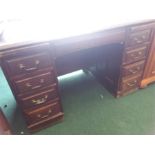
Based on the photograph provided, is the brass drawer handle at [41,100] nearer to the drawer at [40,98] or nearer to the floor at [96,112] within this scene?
the drawer at [40,98]

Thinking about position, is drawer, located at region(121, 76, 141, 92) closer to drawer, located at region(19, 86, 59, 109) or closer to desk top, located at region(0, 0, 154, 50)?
desk top, located at region(0, 0, 154, 50)

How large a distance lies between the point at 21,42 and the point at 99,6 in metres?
1.12

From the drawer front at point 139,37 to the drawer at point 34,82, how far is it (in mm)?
730

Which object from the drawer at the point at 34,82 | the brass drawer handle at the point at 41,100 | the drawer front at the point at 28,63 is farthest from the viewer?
the brass drawer handle at the point at 41,100

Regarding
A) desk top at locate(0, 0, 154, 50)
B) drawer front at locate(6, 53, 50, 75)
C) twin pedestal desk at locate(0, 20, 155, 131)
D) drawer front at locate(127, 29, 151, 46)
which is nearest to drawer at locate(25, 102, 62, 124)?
twin pedestal desk at locate(0, 20, 155, 131)

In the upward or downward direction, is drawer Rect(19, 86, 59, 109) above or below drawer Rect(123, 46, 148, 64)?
below

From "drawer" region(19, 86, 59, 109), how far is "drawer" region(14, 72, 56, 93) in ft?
0.20

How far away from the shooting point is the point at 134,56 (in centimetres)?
145

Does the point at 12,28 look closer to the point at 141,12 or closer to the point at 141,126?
the point at 141,12

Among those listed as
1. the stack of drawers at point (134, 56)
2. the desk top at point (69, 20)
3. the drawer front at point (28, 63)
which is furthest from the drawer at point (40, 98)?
the stack of drawers at point (134, 56)

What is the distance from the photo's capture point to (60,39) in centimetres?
105

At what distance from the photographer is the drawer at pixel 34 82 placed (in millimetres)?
1082

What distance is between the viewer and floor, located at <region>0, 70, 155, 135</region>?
54.2 inches

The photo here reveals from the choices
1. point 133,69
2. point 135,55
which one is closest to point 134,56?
point 135,55
